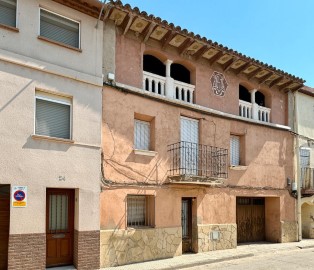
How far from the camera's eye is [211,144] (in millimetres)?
13930

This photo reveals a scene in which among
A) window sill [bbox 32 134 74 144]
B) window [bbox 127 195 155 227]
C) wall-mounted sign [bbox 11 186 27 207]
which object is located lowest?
window [bbox 127 195 155 227]

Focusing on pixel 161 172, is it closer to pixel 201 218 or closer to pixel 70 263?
pixel 201 218

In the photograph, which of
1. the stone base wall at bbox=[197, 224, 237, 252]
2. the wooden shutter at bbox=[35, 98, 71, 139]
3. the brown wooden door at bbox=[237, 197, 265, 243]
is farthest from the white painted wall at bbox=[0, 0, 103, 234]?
the brown wooden door at bbox=[237, 197, 265, 243]

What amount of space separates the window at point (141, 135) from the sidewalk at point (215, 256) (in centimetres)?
377

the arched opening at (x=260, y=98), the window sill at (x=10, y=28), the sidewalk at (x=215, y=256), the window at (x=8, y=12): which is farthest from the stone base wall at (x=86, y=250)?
the arched opening at (x=260, y=98)

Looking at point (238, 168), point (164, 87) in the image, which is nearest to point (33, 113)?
point (164, 87)

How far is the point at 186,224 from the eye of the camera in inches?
531

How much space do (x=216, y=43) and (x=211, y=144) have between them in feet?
12.6

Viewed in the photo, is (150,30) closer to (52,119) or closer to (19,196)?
(52,119)

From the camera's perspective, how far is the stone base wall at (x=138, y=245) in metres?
10.6

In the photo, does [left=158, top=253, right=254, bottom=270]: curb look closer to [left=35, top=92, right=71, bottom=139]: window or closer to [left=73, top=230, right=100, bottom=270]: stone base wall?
[left=73, top=230, right=100, bottom=270]: stone base wall

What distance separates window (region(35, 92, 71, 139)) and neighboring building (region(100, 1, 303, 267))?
1.20 meters

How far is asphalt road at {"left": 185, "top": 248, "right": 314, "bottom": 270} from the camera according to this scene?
11328 mm

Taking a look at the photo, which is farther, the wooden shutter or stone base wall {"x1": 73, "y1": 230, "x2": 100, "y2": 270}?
stone base wall {"x1": 73, "y1": 230, "x2": 100, "y2": 270}
